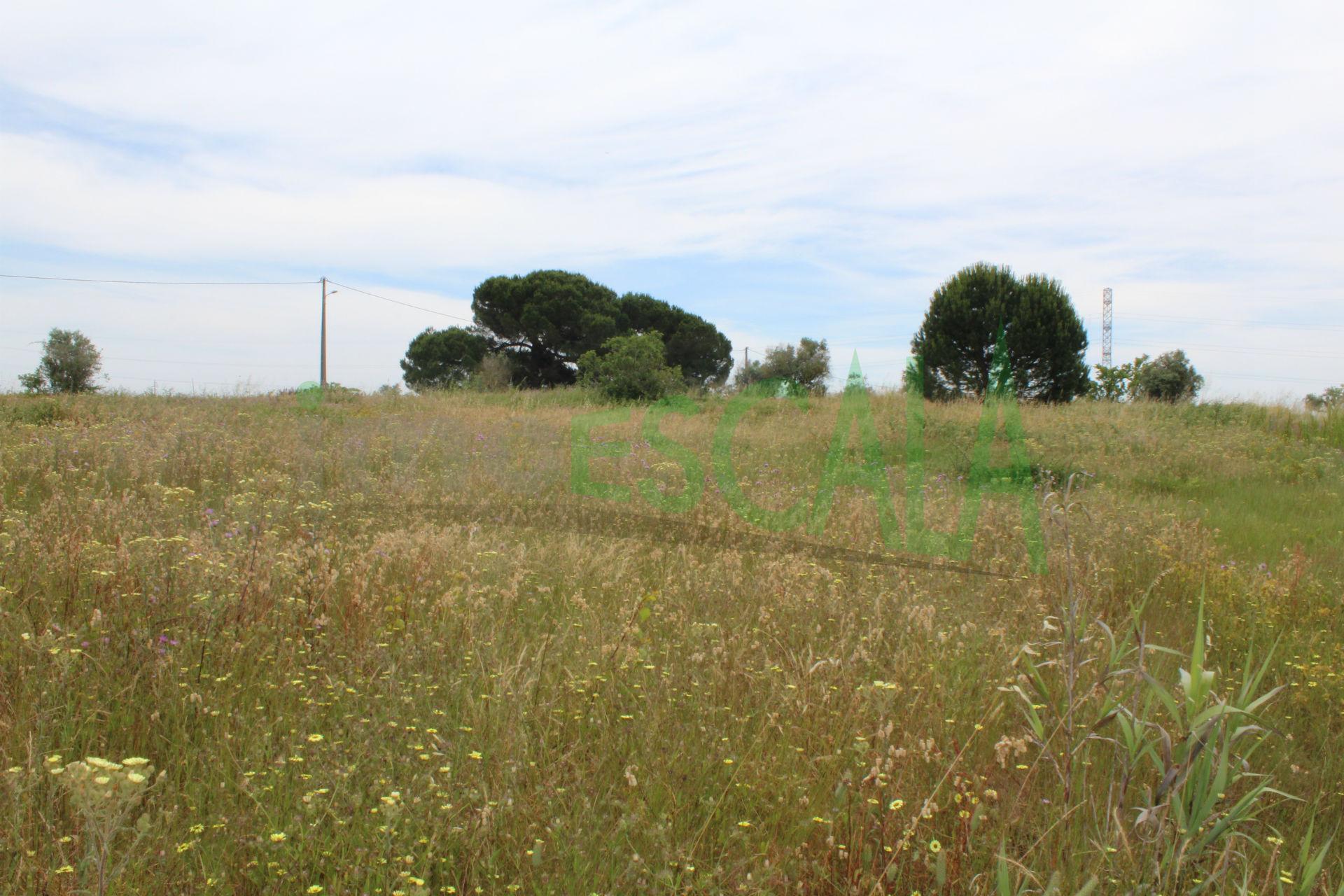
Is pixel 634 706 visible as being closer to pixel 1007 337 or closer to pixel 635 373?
pixel 635 373

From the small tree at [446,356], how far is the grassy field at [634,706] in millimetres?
28657

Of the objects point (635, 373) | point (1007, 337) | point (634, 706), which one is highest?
point (1007, 337)

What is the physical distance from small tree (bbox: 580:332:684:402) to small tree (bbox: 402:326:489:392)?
13.4 metres

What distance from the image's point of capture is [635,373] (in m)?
20.8

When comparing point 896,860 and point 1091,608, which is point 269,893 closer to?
point 896,860

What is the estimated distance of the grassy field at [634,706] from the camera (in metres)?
1.98

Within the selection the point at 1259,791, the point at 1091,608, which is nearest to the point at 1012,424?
the point at 1091,608

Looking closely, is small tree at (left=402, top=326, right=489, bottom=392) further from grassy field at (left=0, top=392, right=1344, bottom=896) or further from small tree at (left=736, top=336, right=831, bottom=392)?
grassy field at (left=0, top=392, right=1344, bottom=896)

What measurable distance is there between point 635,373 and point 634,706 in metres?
18.2

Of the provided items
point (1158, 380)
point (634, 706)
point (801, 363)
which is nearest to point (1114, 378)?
point (1158, 380)

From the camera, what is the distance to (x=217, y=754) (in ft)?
7.72

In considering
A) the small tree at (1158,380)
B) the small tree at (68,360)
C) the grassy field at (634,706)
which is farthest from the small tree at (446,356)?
the grassy field at (634,706)

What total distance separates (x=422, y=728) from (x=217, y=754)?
23.1 inches

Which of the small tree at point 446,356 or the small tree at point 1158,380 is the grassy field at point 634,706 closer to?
the small tree at point 1158,380
